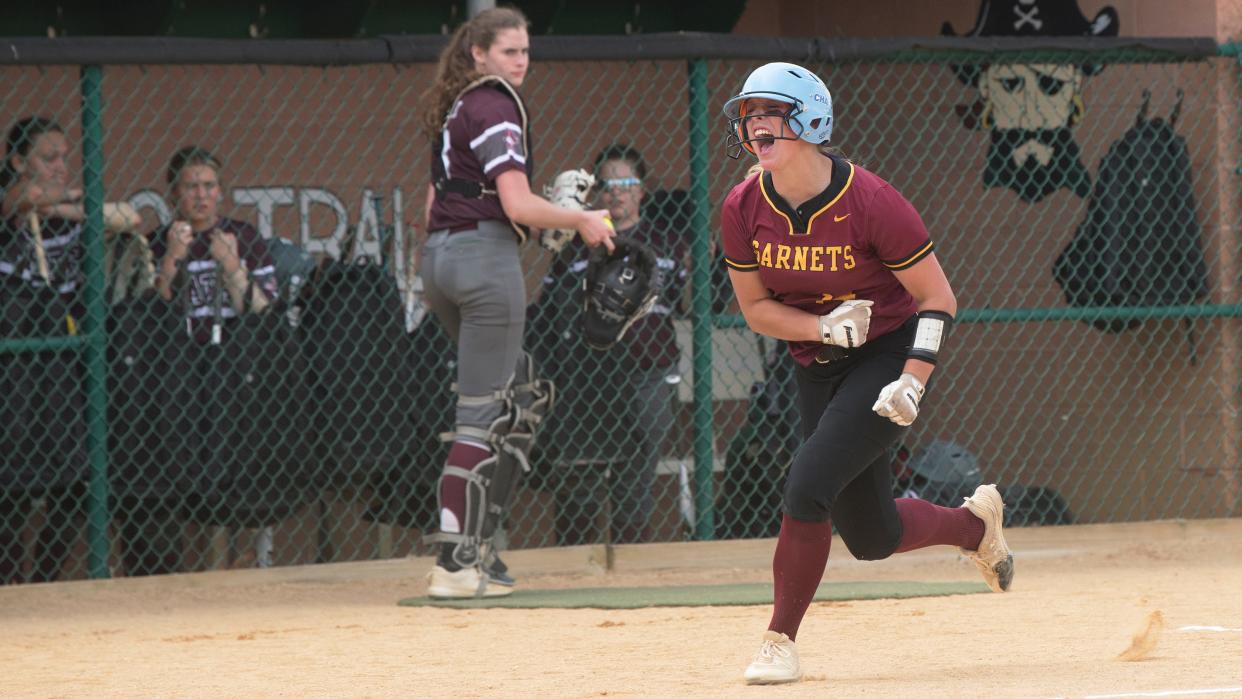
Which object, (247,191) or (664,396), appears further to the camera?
(247,191)

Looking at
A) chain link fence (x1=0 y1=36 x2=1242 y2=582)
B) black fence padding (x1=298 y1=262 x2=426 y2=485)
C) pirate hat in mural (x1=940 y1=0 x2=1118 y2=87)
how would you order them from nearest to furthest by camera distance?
chain link fence (x1=0 y1=36 x2=1242 y2=582)
black fence padding (x1=298 y1=262 x2=426 y2=485)
pirate hat in mural (x1=940 y1=0 x2=1118 y2=87)

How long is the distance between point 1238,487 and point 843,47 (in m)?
2.73

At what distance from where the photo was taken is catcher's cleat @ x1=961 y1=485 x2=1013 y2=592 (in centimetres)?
489

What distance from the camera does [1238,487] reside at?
7.86 m

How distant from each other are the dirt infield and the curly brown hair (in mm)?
1807

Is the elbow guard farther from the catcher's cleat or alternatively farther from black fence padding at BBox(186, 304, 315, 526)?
black fence padding at BBox(186, 304, 315, 526)

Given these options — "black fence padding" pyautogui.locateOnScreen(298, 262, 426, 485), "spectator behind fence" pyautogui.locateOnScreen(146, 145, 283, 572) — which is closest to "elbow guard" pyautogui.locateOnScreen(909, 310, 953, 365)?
"black fence padding" pyautogui.locateOnScreen(298, 262, 426, 485)

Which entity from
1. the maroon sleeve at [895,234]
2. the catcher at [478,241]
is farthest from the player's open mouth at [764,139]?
the catcher at [478,241]

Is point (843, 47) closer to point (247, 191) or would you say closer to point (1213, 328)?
point (1213, 328)

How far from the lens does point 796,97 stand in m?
4.32

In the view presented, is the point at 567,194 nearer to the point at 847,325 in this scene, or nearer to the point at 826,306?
the point at 826,306

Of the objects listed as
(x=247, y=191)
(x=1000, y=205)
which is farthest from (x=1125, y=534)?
(x=247, y=191)

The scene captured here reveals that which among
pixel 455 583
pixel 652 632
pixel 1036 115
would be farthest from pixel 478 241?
pixel 1036 115

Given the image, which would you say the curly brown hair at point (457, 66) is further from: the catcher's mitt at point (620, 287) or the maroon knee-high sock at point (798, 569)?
the maroon knee-high sock at point (798, 569)
